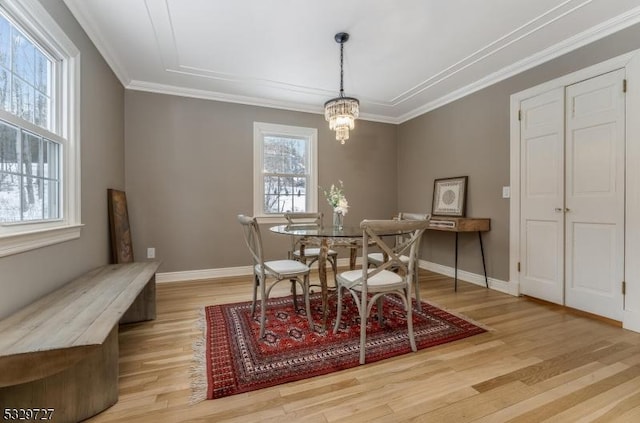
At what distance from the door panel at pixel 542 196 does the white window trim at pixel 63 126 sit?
13.2ft

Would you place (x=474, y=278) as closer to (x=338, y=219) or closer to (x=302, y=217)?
(x=338, y=219)

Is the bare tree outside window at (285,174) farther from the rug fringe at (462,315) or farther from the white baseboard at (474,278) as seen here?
the rug fringe at (462,315)

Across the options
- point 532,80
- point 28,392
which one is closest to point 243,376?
point 28,392

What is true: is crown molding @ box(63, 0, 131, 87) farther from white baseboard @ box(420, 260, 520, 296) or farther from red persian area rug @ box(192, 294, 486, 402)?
white baseboard @ box(420, 260, 520, 296)

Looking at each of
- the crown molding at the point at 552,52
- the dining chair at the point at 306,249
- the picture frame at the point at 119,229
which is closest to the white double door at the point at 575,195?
the crown molding at the point at 552,52

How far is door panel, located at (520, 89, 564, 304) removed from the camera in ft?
8.87

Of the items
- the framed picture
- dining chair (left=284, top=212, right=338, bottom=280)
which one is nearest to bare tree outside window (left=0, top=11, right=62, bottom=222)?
dining chair (left=284, top=212, right=338, bottom=280)

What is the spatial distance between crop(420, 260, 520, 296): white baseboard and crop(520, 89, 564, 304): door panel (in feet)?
0.34

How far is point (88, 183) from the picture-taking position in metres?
2.42

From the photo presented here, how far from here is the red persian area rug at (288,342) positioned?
1631 millimetres

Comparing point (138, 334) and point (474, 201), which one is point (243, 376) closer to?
point (138, 334)

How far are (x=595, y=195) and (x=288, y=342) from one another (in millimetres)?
2844

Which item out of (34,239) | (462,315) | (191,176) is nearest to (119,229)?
(191,176)

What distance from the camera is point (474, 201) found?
11.7 ft
